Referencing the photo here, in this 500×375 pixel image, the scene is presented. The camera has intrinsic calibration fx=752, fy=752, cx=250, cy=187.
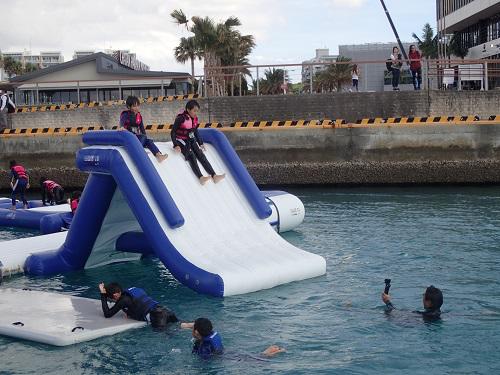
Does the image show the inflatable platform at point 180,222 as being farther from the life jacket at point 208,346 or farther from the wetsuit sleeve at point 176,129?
the life jacket at point 208,346

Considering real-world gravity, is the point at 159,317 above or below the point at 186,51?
below

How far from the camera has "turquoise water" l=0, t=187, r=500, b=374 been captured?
27.0 feet

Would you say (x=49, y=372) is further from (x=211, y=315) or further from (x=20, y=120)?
(x=20, y=120)

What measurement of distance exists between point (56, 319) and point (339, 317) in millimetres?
→ 3688

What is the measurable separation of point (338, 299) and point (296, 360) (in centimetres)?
254

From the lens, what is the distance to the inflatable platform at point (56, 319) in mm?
9180

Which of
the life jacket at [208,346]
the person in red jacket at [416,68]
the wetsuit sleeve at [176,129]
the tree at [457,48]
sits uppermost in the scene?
the tree at [457,48]

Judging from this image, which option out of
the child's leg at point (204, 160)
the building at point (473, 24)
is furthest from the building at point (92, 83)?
the child's leg at point (204, 160)

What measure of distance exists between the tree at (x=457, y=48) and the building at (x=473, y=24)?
5.6 inches

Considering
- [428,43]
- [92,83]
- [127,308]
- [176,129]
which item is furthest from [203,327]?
[428,43]

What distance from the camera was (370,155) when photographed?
24297mm

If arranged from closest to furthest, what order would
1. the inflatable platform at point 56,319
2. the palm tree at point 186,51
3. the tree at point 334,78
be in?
the inflatable platform at point 56,319, the palm tree at point 186,51, the tree at point 334,78

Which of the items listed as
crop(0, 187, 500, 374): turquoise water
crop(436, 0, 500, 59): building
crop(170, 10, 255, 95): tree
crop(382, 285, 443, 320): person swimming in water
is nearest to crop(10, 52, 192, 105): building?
crop(170, 10, 255, 95): tree

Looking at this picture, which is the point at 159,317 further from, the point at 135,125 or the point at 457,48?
the point at 457,48
